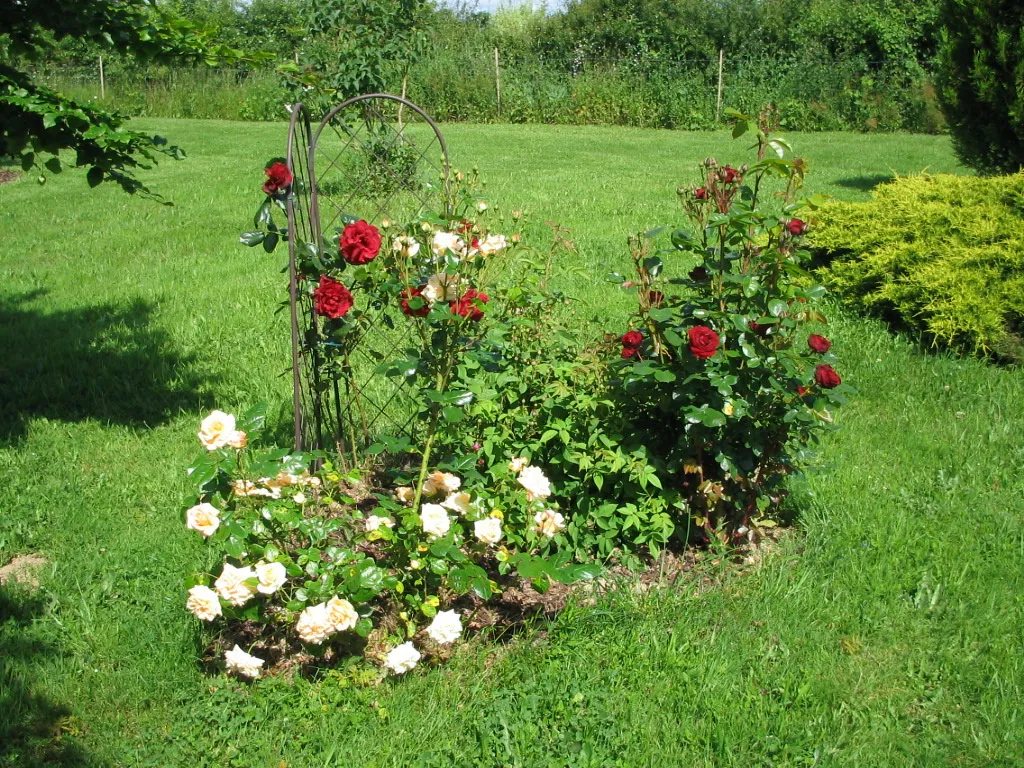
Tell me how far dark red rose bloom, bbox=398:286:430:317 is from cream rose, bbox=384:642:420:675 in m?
1.02

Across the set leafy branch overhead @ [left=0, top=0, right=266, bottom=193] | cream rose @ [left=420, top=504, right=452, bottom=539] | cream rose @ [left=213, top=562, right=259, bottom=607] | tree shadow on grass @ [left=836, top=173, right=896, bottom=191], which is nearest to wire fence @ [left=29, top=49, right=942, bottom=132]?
tree shadow on grass @ [left=836, top=173, right=896, bottom=191]

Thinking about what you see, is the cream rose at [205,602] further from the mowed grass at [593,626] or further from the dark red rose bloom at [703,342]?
the dark red rose bloom at [703,342]

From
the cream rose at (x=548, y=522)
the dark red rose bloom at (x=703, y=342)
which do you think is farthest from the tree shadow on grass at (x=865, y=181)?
the cream rose at (x=548, y=522)

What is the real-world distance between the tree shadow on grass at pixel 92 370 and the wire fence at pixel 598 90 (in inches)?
506

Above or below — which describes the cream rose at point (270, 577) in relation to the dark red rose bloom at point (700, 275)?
below

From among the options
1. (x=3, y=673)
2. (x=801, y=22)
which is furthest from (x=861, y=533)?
(x=801, y=22)

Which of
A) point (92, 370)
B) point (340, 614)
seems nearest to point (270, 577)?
point (340, 614)

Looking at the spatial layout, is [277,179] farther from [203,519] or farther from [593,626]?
[593,626]

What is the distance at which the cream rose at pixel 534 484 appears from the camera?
2898mm

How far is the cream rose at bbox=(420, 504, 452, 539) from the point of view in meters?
2.75

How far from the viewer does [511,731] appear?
99.9 inches

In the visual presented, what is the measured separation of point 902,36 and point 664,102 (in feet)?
15.8

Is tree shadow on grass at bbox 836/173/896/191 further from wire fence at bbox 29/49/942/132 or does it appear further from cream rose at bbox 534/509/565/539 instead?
cream rose at bbox 534/509/565/539

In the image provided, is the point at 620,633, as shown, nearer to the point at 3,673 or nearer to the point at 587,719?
the point at 587,719
